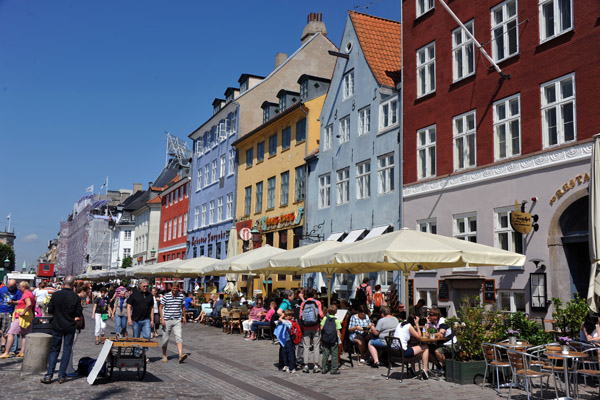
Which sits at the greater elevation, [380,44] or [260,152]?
[380,44]

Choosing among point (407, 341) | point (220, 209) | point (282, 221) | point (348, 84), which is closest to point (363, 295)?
point (407, 341)

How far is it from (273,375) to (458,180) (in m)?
10.6

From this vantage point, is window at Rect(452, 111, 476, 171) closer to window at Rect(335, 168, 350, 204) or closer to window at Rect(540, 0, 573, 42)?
window at Rect(540, 0, 573, 42)

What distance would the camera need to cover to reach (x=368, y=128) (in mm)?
26688

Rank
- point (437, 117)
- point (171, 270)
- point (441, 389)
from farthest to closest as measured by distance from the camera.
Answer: point (171, 270) < point (437, 117) < point (441, 389)

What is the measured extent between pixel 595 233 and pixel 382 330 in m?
4.75

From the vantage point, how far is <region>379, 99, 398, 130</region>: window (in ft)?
81.3

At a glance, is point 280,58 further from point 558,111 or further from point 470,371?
point 470,371

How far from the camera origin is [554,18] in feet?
57.0

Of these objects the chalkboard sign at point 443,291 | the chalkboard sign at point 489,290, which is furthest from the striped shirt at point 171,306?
the chalkboard sign at point 443,291

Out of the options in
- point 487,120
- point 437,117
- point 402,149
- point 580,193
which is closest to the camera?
point 580,193

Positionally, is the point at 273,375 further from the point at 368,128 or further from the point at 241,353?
the point at 368,128

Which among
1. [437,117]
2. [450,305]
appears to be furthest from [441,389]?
[437,117]

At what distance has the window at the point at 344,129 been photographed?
28391 millimetres
